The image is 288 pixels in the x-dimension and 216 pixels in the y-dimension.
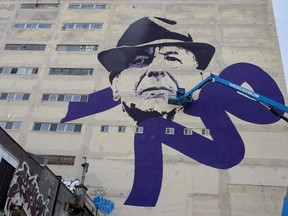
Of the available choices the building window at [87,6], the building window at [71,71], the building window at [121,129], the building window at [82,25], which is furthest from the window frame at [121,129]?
the building window at [87,6]

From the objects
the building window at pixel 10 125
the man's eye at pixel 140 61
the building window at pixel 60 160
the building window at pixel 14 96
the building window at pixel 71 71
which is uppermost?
the man's eye at pixel 140 61

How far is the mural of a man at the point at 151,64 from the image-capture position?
4322cm

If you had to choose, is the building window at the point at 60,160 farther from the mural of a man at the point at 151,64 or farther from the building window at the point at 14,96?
the building window at the point at 14,96

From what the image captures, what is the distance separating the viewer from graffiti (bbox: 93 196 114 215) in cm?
3678

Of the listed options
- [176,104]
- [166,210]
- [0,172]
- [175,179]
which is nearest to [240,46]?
[176,104]

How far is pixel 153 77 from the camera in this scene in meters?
45.1

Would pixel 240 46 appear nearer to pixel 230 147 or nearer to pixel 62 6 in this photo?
pixel 230 147

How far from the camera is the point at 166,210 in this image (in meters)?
36.6

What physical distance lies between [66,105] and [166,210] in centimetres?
1800

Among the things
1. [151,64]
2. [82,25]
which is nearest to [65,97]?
[151,64]

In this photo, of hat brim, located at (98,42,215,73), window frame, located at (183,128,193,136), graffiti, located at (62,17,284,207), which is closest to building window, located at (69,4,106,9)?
graffiti, located at (62,17,284,207)

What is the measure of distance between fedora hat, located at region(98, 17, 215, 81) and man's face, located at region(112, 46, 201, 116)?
2.59 feet

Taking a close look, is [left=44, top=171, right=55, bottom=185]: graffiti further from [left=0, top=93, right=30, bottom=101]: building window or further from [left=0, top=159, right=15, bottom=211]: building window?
[left=0, top=93, right=30, bottom=101]: building window

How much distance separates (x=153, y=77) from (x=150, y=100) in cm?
349
